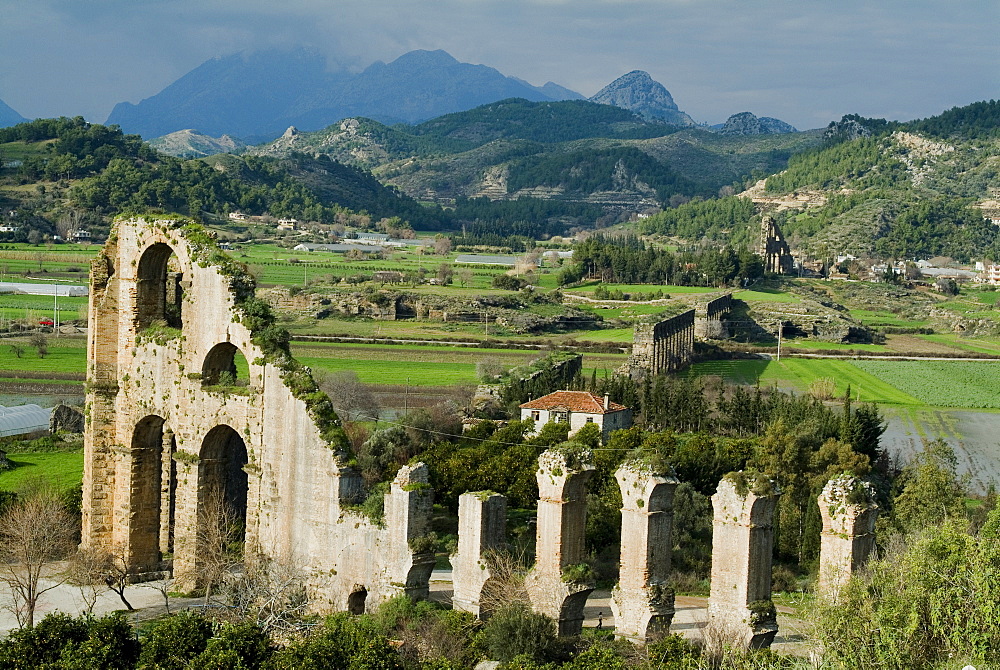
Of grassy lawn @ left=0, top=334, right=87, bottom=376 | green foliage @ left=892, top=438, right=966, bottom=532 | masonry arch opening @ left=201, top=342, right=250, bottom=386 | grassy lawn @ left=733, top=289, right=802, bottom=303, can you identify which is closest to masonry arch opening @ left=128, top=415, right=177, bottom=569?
masonry arch opening @ left=201, top=342, right=250, bottom=386

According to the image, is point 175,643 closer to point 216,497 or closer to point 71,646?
point 71,646

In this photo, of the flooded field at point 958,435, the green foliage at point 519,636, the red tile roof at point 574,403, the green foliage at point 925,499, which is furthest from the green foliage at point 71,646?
the flooded field at point 958,435

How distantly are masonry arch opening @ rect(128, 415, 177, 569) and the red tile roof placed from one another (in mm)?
22998

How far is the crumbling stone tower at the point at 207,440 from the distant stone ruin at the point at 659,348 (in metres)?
41.1

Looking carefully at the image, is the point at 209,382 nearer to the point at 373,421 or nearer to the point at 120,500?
the point at 120,500

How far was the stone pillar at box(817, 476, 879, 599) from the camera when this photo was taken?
70.4ft

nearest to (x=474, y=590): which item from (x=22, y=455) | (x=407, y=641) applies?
(x=407, y=641)

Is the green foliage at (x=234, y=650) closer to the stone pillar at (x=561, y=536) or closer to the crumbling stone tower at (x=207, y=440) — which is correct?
the crumbling stone tower at (x=207, y=440)

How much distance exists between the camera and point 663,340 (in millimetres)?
75500

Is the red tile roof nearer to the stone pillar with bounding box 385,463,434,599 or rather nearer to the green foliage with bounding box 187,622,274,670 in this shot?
the stone pillar with bounding box 385,463,434,599

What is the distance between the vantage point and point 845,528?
2155 centimetres


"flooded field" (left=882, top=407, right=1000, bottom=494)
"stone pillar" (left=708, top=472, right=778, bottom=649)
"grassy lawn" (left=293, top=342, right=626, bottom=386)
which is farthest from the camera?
"grassy lawn" (left=293, top=342, right=626, bottom=386)

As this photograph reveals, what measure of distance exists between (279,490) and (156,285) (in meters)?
6.77

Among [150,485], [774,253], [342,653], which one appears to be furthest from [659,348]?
Answer: [774,253]
